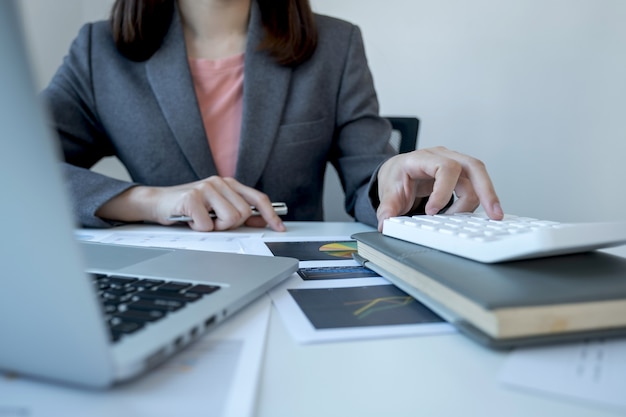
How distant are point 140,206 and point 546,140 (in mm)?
1192

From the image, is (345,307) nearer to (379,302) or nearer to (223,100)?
(379,302)

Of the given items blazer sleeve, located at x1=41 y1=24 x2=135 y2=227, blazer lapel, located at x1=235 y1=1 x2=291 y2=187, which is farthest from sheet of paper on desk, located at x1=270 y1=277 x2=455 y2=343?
blazer sleeve, located at x1=41 y1=24 x2=135 y2=227

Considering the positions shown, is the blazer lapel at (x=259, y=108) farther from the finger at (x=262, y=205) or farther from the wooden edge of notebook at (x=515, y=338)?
the wooden edge of notebook at (x=515, y=338)

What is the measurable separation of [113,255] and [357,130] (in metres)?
0.60

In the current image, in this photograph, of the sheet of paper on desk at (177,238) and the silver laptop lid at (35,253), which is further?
the sheet of paper on desk at (177,238)

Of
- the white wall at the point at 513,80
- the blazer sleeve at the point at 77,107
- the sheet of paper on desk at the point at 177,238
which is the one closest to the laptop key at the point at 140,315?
the sheet of paper on desk at the point at 177,238

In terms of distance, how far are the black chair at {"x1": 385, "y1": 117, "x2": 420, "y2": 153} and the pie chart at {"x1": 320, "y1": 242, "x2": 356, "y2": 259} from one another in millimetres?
598

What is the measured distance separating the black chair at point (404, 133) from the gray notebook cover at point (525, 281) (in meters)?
0.78

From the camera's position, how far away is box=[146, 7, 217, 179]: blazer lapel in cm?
86

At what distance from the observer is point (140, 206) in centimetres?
68

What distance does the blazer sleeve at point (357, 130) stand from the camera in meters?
0.83

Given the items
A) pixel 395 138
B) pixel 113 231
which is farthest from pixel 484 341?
A: pixel 395 138

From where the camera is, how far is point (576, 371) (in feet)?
0.74

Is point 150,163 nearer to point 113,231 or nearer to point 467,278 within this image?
point 113,231
